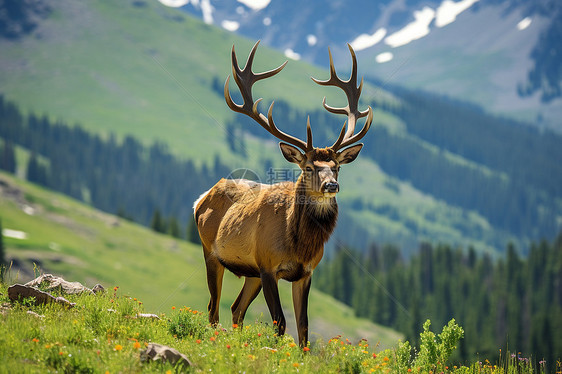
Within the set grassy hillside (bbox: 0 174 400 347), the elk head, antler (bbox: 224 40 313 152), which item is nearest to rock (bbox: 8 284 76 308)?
the elk head

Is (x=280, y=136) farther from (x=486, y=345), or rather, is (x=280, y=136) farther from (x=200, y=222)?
(x=486, y=345)

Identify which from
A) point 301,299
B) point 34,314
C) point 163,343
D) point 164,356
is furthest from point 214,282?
point 164,356

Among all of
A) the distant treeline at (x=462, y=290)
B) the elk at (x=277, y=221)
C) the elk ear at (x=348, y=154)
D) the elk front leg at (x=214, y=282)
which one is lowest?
the distant treeline at (x=462, y=290)

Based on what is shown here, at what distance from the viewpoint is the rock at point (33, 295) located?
11.4m

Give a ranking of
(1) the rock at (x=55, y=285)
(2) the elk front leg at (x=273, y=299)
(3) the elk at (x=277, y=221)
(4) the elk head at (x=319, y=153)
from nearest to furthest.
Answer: (2) the elk front leg at (x=273, y=299) → (3) the elk at (x=277, y=221) → (4) the elk head at (x=319, y=153) → (1) the rock at (x=55, y=285)

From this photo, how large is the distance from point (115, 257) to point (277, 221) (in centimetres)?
13003

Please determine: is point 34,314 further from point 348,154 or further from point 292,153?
point 348,154

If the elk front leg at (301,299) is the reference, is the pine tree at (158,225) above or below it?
below

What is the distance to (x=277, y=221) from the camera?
507 inches

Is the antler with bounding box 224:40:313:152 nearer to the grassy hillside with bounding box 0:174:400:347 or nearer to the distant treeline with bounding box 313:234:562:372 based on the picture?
the grassy hillside with bounding box 0:174:400:347

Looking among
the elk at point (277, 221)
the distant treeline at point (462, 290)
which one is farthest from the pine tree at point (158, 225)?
the elk at point (277, 221)

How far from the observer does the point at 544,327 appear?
116m

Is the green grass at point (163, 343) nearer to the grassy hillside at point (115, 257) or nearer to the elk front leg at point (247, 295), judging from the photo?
the elk front leg at point (247, 295)

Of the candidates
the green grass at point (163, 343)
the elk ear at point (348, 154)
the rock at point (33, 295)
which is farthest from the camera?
the elk ear at point (348, 154)
